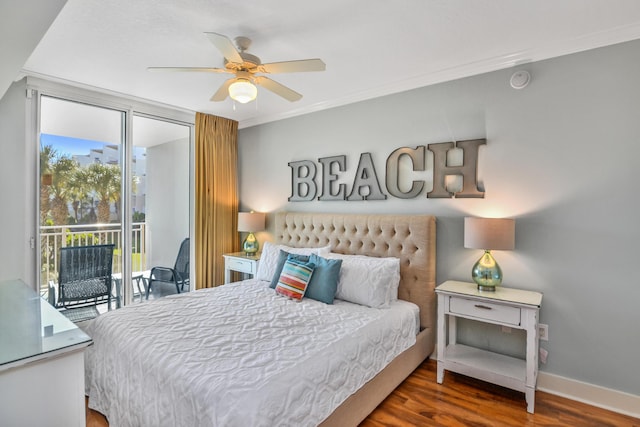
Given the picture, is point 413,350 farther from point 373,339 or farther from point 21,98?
point 21,98

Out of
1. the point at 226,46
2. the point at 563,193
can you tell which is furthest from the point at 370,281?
the point at 226,46

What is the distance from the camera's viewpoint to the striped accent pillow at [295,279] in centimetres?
279

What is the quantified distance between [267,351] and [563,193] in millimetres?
2432

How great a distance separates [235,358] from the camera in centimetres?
171

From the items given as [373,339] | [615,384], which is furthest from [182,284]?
[615,384]

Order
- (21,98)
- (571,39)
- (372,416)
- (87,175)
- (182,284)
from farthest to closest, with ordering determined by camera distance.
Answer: (182,284) → (87,175) → (21,98) → (571,39) → (372,416)

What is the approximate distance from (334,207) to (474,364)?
2045 millimetres

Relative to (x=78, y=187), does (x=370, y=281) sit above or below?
below

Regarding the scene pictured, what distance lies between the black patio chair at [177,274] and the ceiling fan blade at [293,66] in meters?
2.96

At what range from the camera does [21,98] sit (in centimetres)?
299

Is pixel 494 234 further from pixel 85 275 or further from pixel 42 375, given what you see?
pixel 85 275

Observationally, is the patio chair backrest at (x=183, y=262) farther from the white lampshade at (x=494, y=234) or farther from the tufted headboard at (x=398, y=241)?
the white lampshade at (x=494, y=234)

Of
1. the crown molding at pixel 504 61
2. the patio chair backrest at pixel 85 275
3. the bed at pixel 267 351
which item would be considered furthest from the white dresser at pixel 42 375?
the crown molding at pixel 504 61

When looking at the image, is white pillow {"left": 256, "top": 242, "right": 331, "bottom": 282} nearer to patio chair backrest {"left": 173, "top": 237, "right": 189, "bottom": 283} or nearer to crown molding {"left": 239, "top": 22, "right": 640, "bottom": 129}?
patio chair backrest {"left": 173, "top": 237, "right": 189, "bottom": 283}
